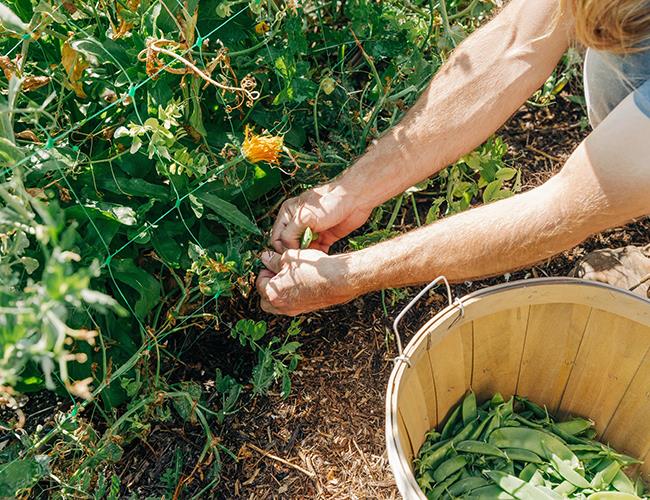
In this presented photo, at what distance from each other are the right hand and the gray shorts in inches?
22.0

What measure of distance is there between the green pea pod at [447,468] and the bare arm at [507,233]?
1.37 feet

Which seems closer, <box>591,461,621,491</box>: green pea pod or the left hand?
the left hand

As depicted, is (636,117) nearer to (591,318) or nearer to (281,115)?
(591,318)

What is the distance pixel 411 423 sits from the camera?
59.2 inches

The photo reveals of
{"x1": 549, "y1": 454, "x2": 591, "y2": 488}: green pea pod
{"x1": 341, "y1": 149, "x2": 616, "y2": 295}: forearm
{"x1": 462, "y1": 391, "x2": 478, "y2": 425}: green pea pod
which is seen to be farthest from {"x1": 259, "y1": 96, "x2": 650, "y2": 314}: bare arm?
{"x1": 549, "y1": 454, "x2": 591, "y2": 488}: green pea pod

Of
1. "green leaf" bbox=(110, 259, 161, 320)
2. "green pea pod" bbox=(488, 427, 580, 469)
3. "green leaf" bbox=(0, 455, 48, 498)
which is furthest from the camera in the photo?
"green pea pod" bbox=(488, 427, 580, 469)

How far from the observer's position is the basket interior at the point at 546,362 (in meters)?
1.48

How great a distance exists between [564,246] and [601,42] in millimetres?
356

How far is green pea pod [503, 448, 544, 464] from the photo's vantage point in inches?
62.5

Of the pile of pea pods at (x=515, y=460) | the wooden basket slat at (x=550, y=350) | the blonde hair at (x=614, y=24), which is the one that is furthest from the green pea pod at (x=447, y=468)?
the blonde hair at (x=614, y=24)

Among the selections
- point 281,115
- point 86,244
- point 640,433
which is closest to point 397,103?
point 281,115

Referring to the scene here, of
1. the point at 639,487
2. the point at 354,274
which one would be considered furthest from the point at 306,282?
the point at 639,487

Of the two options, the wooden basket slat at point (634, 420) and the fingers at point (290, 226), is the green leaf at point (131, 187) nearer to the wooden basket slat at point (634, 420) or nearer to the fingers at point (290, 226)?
the fingers at point (290, 226)

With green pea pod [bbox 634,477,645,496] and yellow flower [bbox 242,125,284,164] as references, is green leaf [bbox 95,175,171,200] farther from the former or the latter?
green pea pod [bbox 634,477,645,496]
